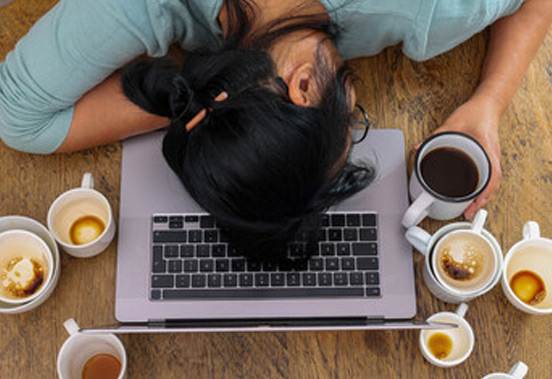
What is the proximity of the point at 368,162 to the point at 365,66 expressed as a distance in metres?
0.17

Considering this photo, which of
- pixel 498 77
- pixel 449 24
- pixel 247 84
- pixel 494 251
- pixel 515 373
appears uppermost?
pixel 247 84

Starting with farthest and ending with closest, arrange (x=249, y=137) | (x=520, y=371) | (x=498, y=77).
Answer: (x=498, y=77) < (x=520, y=371) < (x=249, y=137)

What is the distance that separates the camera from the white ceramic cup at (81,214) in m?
0.84

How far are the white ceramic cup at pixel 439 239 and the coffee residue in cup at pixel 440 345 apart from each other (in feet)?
0.19

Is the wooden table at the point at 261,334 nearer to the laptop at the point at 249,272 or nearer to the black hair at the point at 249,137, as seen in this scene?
the laptop at the point at 249,272

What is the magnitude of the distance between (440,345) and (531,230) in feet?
0.71

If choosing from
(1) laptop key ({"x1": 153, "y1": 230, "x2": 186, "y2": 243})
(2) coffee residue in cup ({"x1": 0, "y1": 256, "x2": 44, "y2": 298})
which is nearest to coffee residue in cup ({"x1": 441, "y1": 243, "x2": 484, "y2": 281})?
(1) laptop key ({"x1": 153, "y1": 230, "x2": 186, "y2": 243})

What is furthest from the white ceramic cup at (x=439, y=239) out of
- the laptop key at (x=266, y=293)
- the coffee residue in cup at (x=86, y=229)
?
the coffee residue in cup at (x=86, y=229)

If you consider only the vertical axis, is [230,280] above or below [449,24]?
below

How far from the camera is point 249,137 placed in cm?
66

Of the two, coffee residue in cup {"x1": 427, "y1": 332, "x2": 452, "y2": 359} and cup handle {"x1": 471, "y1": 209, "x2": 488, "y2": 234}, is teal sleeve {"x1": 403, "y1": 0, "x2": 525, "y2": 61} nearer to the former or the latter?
cup handle {"x1": 471, "y1": 209, "x2": 488, "y2": 234}

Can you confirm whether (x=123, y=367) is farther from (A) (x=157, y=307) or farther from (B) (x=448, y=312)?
(B) (x=448, y=312)

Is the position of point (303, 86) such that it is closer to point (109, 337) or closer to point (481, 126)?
point (481, 126)

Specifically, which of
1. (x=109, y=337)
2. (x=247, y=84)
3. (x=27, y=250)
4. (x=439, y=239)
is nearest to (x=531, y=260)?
(x=439, y=239)
